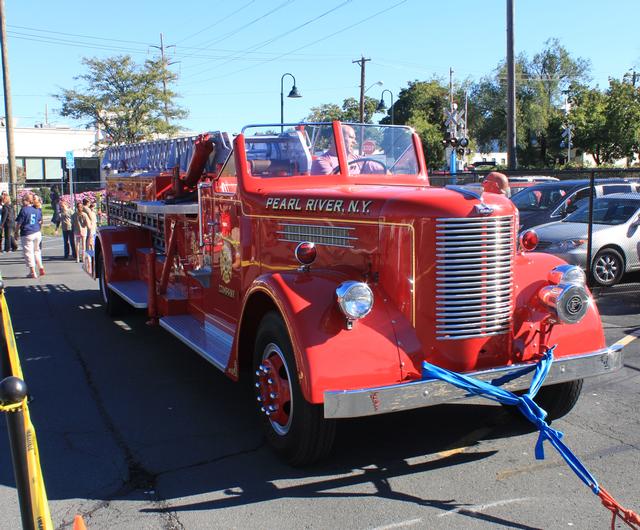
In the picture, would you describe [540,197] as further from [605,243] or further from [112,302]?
[112,302]

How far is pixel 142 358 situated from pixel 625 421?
4558 millimetres

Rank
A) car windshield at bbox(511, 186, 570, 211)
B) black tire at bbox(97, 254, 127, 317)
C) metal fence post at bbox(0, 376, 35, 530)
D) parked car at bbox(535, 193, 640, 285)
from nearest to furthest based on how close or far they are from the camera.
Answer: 1. metal fence post at bbox(0, 376, 35, 530)
2. black tire at bbox(97, 254, 127, 317)
3. parked car at bbox(535, 193, 640, 285)
4. car windshield at bbox(511, 186, 570, 211)

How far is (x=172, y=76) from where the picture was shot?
120ft

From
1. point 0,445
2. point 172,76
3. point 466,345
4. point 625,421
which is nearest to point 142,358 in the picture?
point 0,445

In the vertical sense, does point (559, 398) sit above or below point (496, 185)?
below

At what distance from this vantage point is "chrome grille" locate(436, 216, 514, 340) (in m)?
3.95

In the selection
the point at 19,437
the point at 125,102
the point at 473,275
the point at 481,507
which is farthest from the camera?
the point at 125,102

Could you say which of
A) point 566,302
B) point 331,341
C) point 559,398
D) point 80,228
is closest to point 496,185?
point 566,302

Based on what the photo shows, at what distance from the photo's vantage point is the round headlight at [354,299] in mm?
3773

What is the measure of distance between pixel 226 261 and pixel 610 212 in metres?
8.10

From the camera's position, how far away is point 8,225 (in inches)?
732

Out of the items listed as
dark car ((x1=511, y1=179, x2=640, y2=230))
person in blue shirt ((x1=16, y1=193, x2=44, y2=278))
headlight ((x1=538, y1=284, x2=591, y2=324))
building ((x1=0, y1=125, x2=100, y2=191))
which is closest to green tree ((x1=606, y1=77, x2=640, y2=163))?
dark car ((x1=511, y1=179, x2=640, y2=230))

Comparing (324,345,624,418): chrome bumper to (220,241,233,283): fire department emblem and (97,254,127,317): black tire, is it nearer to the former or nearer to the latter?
(220,241,233,283): fire department emblem

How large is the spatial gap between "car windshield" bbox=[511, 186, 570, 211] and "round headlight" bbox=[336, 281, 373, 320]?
1107 centimetres
